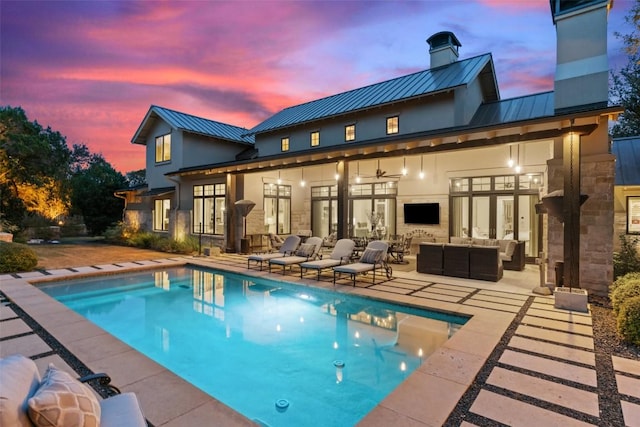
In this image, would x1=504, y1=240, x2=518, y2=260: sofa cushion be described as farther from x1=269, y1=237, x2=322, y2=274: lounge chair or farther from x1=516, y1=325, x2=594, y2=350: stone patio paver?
x1=269, y1=237, x2=322, y2=274: lounge chair

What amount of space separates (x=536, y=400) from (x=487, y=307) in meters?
3.15

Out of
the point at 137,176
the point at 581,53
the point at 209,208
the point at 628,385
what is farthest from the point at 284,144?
the point at 137,176

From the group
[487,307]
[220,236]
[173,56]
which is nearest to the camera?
[487,307]

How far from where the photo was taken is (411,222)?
13609mm

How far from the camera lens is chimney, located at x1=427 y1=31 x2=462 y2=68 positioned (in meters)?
14.3

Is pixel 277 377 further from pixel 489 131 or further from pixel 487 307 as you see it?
pixel 489 131

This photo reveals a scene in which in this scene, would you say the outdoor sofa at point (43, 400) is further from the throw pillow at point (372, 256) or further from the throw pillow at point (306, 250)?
the throw pillow at point (306, 250)

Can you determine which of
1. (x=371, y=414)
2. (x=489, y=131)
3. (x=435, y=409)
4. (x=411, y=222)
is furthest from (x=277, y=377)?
(x=411, y=222)

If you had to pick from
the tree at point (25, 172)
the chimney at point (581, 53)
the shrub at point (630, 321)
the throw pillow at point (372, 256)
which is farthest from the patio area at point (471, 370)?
the tree at point (25, 172)

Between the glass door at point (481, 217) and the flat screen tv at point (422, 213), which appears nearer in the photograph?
the glass door at point (481, 217)

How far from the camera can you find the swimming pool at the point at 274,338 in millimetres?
3676

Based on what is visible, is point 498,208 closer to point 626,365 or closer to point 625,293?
point 625,293

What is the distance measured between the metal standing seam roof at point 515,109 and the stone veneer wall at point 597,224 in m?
5.09

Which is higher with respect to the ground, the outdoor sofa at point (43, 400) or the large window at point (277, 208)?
the large window at point (277, 208)
